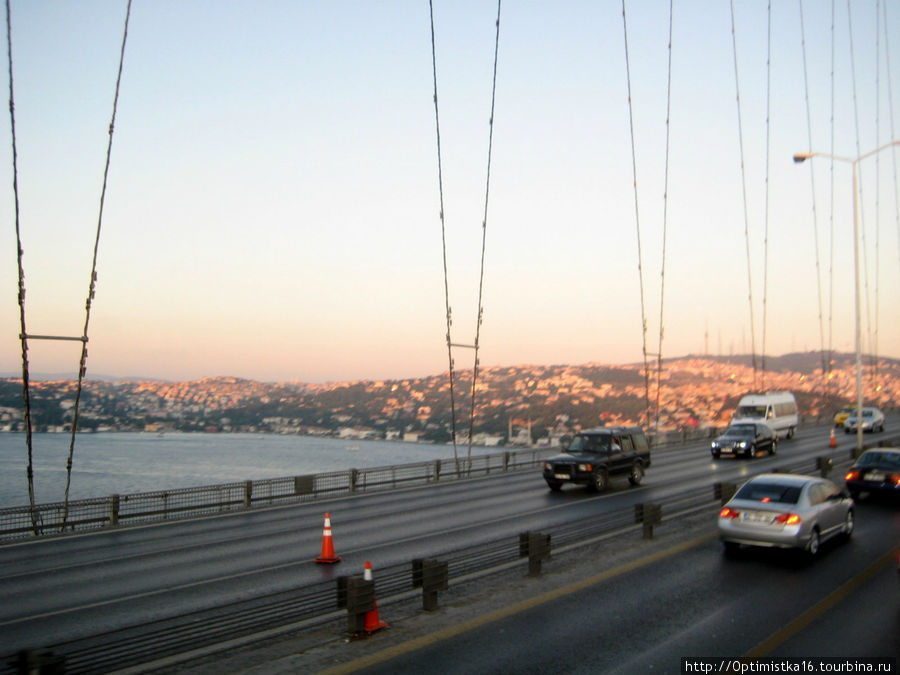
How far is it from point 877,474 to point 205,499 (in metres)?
18.3

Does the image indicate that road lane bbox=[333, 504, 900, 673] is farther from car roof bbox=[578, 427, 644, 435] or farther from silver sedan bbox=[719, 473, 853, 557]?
car roof bbox=[578, 427, 644, 435]

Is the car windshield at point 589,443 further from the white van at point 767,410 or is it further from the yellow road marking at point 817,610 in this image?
the white van at point 767,410

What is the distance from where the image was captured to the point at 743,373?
11675cm

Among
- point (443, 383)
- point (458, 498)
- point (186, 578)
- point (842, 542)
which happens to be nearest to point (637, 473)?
point (458, 498)

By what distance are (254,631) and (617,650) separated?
12.7 feet

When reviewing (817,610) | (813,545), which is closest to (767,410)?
(813,545)

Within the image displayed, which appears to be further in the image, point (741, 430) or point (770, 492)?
point (741, 430)

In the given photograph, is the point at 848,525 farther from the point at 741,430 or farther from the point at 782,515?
the point at 741,430

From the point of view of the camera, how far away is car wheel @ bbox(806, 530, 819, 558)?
1308cm

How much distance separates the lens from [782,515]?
12930mm

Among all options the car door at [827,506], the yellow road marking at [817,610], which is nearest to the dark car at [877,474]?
the car door at [827,506]

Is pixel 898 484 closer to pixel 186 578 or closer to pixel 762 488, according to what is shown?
pixel 762 488

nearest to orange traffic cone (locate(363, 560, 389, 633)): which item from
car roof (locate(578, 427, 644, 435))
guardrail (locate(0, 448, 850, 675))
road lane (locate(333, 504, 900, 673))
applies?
guardrail (locate(0, 448, 850, 675))

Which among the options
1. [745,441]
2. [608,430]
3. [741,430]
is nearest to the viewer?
[608,430]
